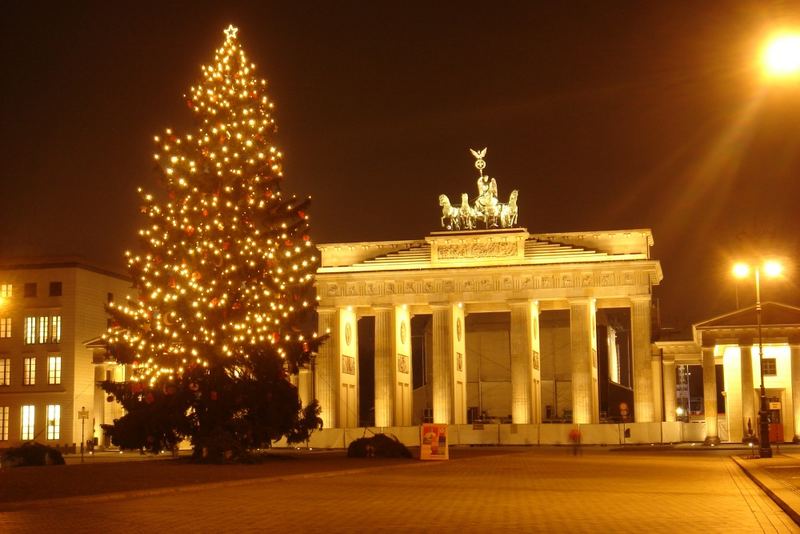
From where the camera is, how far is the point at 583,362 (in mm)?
86188

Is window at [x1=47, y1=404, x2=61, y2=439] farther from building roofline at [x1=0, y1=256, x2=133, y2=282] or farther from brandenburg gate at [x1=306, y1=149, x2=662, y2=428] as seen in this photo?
brandenburg gate at [x1=306, y1=149, x2=662, y2=428]

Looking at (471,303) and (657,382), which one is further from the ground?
(471,303)

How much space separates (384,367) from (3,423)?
29818 millimetres

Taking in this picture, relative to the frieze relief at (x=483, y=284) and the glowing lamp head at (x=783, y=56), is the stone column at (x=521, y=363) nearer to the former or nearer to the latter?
the frieze relief at (x=483, y=284)

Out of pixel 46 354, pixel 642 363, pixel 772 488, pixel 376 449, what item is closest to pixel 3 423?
pixel 46 354

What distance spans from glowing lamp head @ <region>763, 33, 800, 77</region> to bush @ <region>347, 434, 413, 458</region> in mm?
40492

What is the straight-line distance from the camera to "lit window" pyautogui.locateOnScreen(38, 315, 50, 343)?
302 feet

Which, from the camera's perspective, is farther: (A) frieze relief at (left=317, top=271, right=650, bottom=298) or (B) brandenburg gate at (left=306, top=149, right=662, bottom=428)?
(A) frieze relief at (left=317, top=271, right=650, bottom=298)

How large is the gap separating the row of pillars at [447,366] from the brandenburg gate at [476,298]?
3.5 inches

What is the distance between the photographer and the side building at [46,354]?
91000 millimetres

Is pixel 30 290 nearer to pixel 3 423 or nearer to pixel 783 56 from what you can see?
pixel 3 423

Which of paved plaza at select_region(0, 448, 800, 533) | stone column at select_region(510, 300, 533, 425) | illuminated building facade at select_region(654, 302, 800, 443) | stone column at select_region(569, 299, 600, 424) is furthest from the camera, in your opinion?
stone column at select_region(510, 300, 533, 425)

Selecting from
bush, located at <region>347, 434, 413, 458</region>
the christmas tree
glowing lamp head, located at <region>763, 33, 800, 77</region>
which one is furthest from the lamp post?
bush, located at <region>347, 434, 413, 458</region>

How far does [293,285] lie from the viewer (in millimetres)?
46312
